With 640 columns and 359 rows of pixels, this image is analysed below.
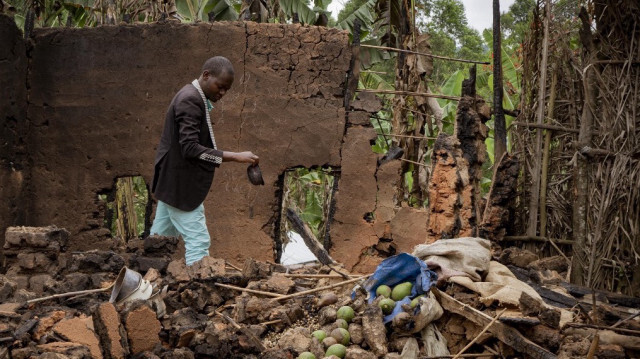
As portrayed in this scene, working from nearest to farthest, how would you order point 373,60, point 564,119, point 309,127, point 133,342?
point 133,342, point 564,119, point 309,127, point 373,60

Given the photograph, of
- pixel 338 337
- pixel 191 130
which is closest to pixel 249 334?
pixel 338 337

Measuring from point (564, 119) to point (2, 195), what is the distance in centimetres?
591

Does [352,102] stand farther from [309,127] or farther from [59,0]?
[59,0]

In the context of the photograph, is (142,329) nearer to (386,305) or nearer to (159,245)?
(386,305)

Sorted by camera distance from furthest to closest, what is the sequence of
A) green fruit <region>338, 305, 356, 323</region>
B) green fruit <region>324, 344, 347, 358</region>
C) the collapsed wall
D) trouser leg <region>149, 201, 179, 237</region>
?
the collapsed wall < trouser leg <region>149, 201, 179, 237</region> < green fruit <region>338, 305, 356, 323</region> < green fruit <region>324, 344, 347, 358</region>

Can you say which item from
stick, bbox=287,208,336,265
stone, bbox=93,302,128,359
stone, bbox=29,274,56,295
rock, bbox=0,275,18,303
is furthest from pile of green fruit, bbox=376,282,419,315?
rock, bbox=0,275,18,303

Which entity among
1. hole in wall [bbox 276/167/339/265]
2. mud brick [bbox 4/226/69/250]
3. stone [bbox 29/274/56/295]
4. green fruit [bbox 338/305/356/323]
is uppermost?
mud brick [bbox 4/226/69/250]

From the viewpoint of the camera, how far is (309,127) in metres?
8.21

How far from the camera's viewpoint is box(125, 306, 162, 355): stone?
4484mm

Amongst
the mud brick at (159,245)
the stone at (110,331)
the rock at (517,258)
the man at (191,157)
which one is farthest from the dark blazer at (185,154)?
the rock at (517,258)

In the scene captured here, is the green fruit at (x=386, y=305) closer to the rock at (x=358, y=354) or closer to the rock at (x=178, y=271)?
the rock at (x=358, y=354)

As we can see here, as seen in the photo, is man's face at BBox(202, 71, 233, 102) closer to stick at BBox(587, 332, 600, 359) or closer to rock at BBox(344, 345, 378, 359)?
rock at BBox(344, 345, 378, 359)

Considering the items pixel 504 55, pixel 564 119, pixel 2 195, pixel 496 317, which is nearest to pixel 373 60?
pixel 504 55

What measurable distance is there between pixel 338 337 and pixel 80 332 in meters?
1.50
